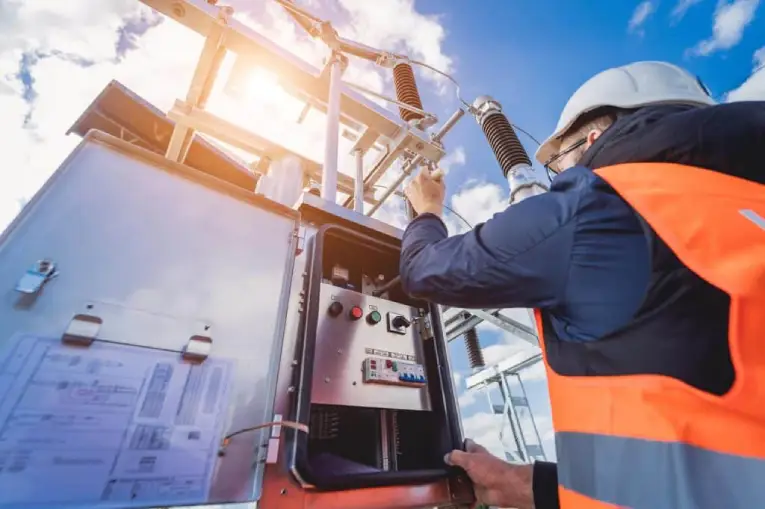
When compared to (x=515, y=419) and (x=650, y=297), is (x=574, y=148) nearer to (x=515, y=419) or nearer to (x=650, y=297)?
(x=650, y=297)

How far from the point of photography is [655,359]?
0.53 metres

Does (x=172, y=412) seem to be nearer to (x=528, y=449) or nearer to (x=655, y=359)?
(x=655, y=359)

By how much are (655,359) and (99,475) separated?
0.97 meters

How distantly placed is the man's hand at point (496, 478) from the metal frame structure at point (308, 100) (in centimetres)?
119

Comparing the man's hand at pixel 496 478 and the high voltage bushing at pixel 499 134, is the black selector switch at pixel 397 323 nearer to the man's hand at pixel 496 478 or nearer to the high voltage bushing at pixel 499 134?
the man's hand at pixel 496 478

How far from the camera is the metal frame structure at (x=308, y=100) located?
1851 millimetres

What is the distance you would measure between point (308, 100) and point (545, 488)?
7.73ft

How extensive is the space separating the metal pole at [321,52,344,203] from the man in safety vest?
94cm

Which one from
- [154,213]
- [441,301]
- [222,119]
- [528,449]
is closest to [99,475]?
[154,213]

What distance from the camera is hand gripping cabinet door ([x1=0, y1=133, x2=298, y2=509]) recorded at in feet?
2.05

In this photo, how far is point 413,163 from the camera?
243cm

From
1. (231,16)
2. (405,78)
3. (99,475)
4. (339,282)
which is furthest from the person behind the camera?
(405,78)

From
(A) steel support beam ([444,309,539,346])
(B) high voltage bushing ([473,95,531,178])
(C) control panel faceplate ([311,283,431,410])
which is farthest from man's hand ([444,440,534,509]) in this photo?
(A) steel support beam ([444,309,539,346])

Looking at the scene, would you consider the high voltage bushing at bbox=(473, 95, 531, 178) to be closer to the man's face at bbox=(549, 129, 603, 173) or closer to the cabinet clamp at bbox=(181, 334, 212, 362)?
the man's face at bbox=(549, 129, 603, 173)
